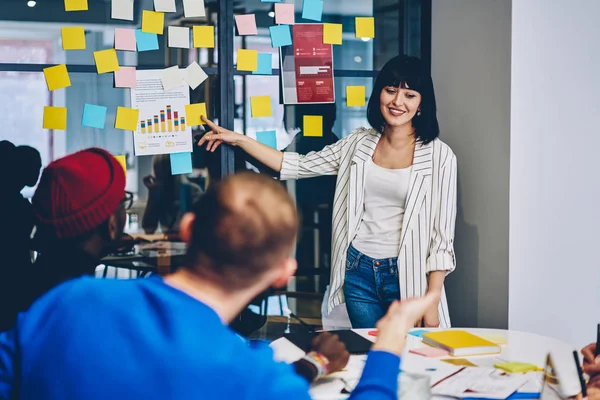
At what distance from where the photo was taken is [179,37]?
3229mm

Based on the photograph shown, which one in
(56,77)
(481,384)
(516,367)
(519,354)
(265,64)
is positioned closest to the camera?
(481,384)

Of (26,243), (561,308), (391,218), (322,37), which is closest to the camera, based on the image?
(26,243)

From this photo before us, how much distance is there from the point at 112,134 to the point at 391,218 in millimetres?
1305

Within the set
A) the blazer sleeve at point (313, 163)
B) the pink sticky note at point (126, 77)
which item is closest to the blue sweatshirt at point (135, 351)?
the blazer sleeve at point (313, 163)

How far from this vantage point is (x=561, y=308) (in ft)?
10.4

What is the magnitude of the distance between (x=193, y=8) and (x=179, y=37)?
15 cm

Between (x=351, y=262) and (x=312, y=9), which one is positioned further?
(x=312, y=9)

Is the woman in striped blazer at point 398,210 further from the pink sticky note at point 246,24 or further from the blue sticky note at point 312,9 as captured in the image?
the pink sticky note at point 246,24

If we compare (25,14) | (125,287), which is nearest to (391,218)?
(25,14)

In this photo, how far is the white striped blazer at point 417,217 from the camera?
2.91 m

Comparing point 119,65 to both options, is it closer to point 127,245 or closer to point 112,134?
point 112,134

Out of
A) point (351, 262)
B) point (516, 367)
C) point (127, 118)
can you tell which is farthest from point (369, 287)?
point (127, 118)

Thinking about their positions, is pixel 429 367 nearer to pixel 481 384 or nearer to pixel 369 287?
pixel 481 384

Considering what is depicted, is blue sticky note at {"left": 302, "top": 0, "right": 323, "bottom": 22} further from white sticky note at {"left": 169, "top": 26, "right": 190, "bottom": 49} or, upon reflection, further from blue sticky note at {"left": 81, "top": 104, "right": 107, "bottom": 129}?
blue sticky note at {"left": 81, "top": 104, "right": 107, "bottom": 129}
